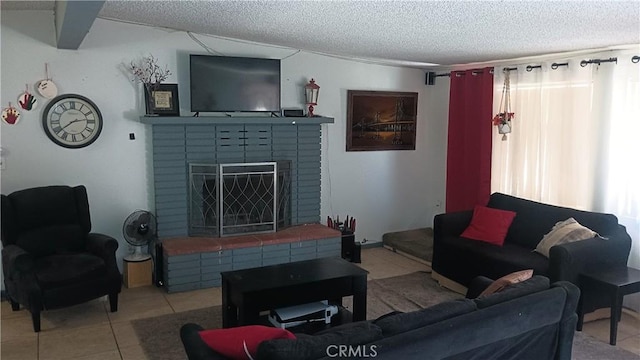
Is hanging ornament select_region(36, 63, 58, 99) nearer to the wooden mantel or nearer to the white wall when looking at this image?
the white wall

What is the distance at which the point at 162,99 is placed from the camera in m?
4.95

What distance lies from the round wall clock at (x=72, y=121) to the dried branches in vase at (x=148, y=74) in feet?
1.50

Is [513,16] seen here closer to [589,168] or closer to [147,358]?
[589,168]

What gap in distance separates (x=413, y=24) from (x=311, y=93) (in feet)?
Answer: 6.85

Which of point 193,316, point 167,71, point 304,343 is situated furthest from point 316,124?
point 304,343

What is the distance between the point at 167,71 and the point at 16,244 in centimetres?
202

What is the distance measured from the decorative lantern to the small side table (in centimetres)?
305

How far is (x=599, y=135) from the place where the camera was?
455 centimetres

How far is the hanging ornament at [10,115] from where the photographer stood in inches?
176

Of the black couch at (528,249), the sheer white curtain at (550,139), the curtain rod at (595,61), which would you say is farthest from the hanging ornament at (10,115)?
the curtain rod at (595,61)

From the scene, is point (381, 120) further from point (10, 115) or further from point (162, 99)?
point (10, 115)

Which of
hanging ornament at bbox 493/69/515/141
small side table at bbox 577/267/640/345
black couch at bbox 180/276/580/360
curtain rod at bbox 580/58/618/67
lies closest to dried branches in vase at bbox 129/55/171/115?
black couch at bbox 180/276/580/360

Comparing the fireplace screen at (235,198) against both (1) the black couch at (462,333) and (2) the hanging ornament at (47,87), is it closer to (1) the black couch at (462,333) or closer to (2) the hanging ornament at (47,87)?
(2) the hanging ornament at (47,87)

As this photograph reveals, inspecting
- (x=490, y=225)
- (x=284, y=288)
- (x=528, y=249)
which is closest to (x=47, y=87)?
(x=284, y=288)
